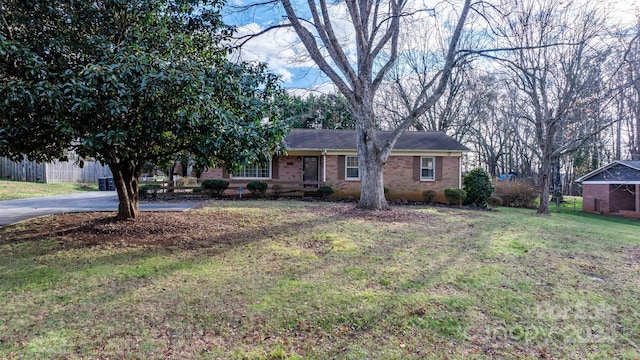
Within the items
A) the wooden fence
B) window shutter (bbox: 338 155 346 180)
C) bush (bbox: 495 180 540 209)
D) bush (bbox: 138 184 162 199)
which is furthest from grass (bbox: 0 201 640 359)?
the wooden fence

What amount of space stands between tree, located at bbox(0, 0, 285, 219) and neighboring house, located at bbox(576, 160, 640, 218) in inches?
847

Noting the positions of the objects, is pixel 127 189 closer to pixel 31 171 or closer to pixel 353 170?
pixel 353 170

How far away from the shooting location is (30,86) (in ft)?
16.4

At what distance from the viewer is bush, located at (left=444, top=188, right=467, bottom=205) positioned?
17094mm

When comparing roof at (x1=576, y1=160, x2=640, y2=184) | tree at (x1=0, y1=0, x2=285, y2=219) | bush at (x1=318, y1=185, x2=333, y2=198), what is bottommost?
bush at (x1=318, y1=185, x2=333, y2=198)

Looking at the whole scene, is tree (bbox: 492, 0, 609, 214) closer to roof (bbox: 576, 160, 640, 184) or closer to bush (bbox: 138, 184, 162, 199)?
roof (bbox: 576, 160, 640, 184)

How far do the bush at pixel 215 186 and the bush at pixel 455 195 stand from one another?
37.2 feet

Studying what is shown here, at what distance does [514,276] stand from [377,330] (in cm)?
302

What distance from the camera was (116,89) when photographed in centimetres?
505

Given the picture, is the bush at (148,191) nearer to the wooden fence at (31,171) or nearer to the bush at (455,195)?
the wooden fence at (31,171)

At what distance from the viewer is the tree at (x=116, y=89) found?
5078mm

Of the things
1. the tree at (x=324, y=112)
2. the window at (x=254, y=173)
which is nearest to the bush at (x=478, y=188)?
the window at (x=254, y=173)

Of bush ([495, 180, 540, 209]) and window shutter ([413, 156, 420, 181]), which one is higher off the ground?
window shutter ([413, 156, 420, 181])

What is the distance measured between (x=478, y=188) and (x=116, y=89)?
634 inches
